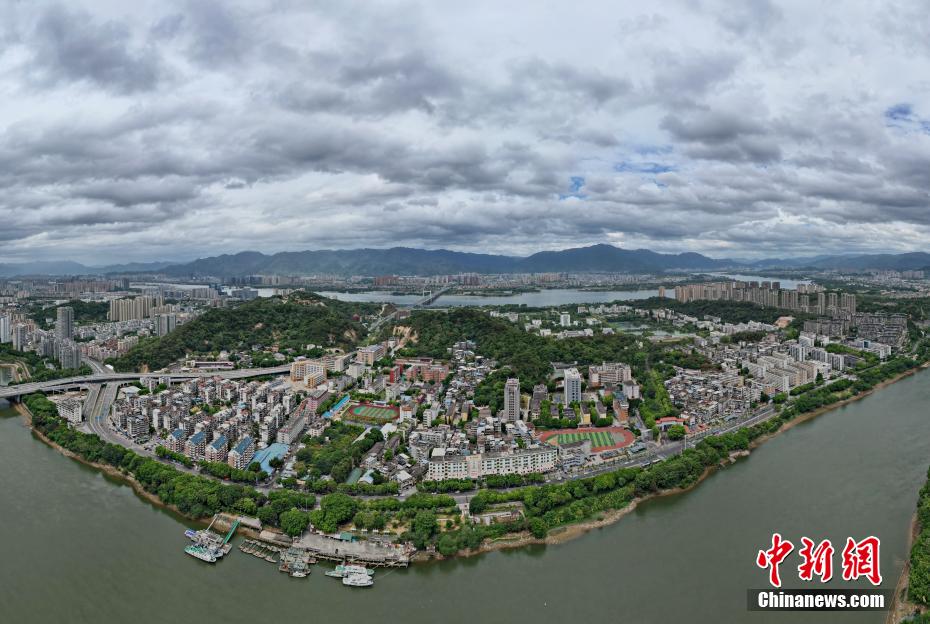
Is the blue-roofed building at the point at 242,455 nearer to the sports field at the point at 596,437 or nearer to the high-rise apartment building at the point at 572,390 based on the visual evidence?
the sports field at the point at 596,437

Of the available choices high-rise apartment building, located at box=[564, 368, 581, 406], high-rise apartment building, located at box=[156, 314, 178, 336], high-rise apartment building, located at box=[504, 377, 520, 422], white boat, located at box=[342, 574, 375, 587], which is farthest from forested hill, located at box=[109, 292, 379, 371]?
white boat, located at box=[342, 574, 375, 587]

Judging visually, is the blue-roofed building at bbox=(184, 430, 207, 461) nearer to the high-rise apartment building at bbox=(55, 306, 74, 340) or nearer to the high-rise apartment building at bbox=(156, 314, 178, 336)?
the high-rise apartment building at bbox=(156, 314, 178, 336)

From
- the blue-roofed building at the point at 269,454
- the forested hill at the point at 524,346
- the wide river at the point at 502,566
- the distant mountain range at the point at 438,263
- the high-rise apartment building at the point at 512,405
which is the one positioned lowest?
the wide river at the point at 502,566

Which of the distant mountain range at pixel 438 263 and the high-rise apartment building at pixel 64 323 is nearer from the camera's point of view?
the high-rise apartment building at pixel 64 323

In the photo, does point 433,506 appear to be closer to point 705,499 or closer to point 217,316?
point 705,499

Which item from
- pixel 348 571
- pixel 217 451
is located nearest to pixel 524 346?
pixel 217 451
